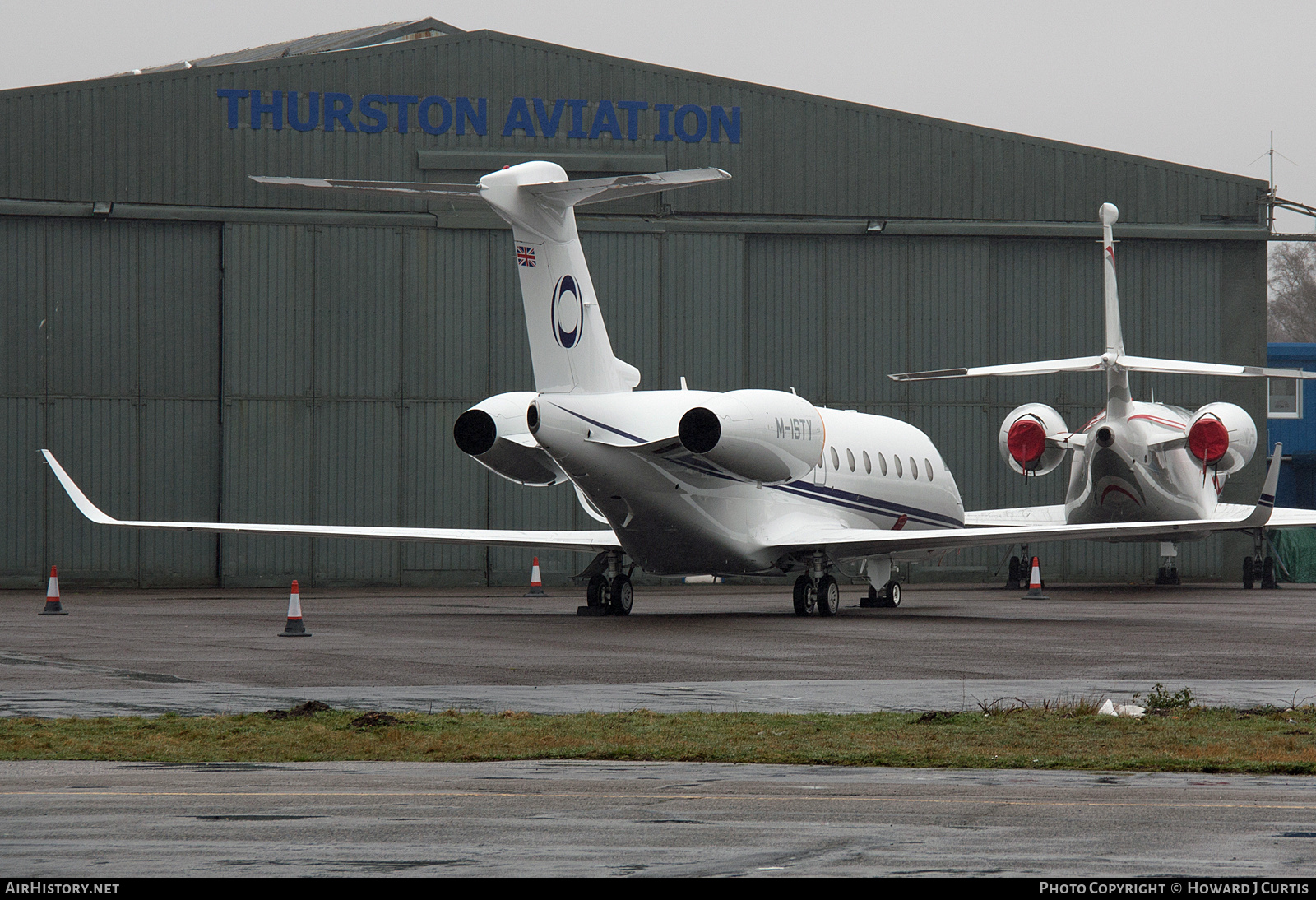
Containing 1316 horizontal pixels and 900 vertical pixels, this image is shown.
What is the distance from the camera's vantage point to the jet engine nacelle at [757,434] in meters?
20.1

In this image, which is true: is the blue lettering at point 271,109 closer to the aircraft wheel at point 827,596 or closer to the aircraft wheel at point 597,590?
the aircraft wheel at point 597,590

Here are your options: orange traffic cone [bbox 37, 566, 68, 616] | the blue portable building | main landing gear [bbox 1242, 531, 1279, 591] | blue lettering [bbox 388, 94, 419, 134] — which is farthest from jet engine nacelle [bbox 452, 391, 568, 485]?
the blue portable building

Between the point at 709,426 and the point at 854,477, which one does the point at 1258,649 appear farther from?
the point at 854,477

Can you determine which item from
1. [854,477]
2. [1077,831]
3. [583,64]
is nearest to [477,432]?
[854,477]

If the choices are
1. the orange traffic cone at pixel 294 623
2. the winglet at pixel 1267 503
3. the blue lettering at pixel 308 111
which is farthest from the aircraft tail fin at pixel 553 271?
the blue lettering at pixel 308 111

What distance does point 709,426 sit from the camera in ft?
65.8

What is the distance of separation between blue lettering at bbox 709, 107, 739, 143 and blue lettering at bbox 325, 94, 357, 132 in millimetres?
8258

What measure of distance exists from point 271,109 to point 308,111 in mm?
798

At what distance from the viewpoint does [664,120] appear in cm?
3650

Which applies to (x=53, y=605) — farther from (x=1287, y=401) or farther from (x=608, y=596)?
(x=1287, y=401)

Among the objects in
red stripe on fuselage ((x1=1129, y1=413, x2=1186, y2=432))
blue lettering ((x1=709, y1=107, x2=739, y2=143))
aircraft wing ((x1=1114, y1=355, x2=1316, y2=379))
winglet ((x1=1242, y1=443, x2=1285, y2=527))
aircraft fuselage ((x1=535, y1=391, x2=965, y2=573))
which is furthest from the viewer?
blue lettering ((x1=709, y1=107, x2=739, y2=143))

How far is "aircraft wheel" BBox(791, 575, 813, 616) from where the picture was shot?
23359 mm

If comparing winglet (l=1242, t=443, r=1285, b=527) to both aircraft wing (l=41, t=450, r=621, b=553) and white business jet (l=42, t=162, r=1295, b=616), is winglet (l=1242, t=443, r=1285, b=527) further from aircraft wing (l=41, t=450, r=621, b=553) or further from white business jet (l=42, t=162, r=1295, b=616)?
aircraft wing (l=41, t=450, r=621, b=553)

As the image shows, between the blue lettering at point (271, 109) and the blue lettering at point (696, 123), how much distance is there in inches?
351
